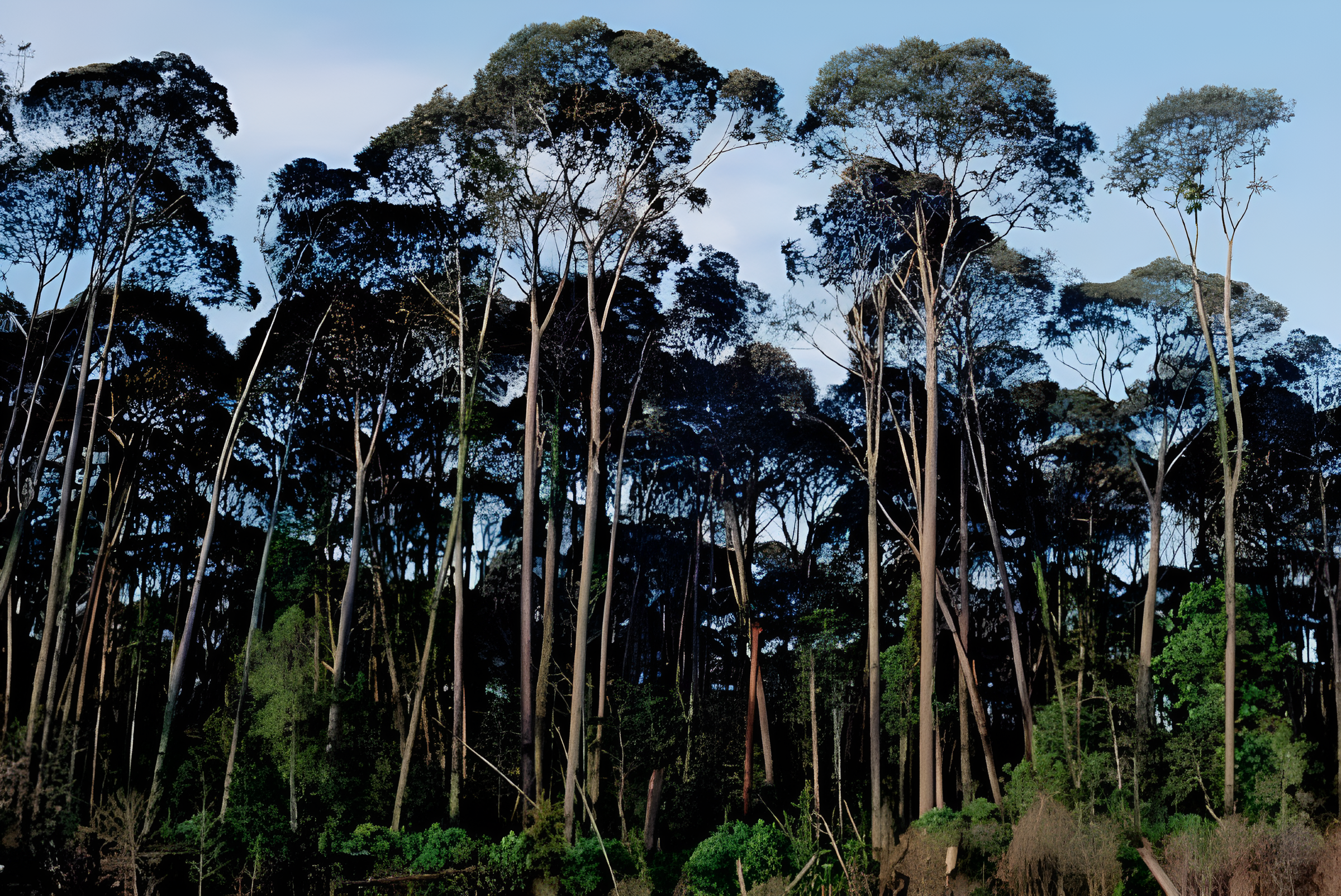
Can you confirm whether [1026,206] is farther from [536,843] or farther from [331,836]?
[331,836]

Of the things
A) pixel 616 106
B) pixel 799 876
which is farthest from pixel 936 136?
pixel 799 876

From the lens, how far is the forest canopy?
18312 mm

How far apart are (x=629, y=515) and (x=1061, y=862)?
19303 millimetres

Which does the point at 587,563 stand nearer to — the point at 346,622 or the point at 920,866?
the point at 346,622

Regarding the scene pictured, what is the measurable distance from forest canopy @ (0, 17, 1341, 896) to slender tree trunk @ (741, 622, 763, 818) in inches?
7.1

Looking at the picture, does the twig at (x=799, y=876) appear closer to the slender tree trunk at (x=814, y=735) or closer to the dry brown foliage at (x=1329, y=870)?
the dry brown foliage at (x=1329, y=870)

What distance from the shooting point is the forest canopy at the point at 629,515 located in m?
18.3

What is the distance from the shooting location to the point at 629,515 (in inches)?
1179

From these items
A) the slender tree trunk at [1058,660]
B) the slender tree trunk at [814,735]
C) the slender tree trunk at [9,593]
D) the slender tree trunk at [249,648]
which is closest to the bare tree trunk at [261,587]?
the slender tree trunk at [249,648]

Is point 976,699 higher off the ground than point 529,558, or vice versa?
point 529,558

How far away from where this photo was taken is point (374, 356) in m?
24.2

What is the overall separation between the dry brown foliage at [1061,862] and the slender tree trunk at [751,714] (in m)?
11.4

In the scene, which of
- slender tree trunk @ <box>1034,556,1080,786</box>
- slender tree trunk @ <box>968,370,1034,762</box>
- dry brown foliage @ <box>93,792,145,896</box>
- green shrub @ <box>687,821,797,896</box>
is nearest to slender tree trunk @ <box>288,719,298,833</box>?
dry brown foliage @ <box>93,792,145,896</box>

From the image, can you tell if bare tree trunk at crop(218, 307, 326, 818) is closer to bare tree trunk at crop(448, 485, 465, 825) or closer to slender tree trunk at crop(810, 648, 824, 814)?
bare tree trunk at crop(448, 485, 465, 825)
